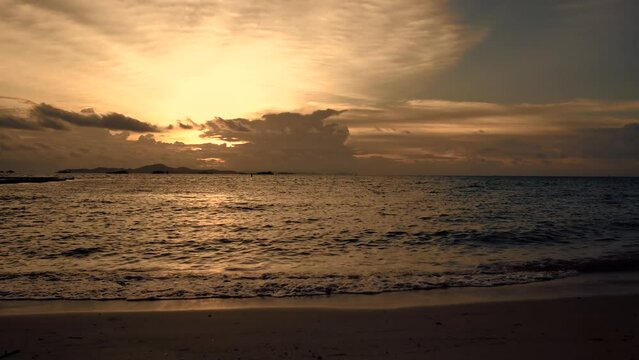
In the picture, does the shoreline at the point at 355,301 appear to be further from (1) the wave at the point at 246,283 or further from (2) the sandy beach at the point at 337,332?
(1) the wave at the point at 246,283

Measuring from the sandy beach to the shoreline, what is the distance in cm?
27

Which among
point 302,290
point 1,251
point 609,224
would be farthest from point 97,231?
point 609,224

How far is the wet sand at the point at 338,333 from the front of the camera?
8.05 m

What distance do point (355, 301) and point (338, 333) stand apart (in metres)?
2.91

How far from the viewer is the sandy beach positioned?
8.05 metres

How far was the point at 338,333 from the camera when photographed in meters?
9.09

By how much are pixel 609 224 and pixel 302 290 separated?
99.7ft

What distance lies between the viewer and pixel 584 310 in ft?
35.7

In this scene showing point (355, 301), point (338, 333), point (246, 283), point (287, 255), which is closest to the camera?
point (338, 333)

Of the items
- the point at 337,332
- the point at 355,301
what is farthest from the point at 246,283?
the point at 337,332

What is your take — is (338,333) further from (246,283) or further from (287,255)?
(287,255)

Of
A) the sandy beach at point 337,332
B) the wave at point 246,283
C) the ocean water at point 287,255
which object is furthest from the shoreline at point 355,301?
the ocean water at point 287,255

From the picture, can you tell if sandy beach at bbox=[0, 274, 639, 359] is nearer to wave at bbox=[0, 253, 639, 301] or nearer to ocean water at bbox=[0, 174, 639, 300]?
wave at bbox=[0, 253, 639, 301]

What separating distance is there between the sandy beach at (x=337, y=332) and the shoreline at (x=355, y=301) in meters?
0.27
